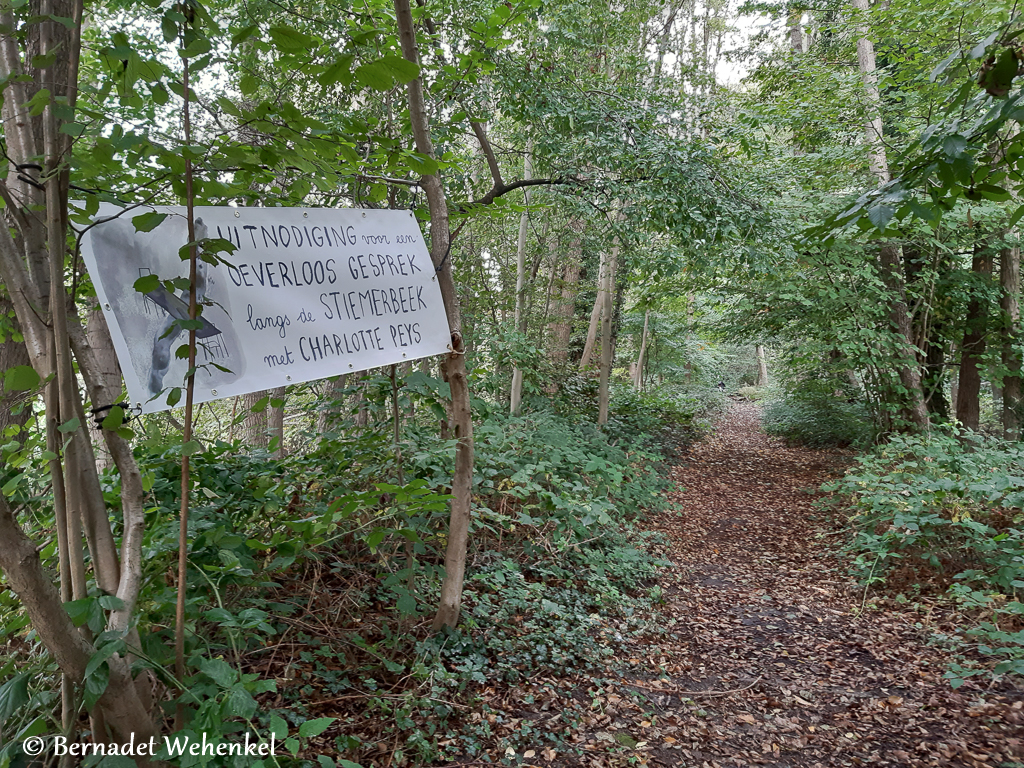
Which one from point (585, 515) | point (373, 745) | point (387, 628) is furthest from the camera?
point (585, 515)

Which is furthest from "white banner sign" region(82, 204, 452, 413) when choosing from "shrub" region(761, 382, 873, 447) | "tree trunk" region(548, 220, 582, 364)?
"shrub" region(761, 382, 873, 447)

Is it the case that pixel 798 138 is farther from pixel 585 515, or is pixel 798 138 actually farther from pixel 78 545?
pixel 78 545

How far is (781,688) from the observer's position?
3.23 metres

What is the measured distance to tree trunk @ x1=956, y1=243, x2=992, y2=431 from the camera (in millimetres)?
8414

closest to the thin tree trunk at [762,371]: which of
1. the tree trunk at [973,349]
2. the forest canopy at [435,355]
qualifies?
the forest canopy at [435,355]

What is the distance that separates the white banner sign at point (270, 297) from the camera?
1.57m

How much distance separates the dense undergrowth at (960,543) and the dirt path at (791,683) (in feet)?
0.84

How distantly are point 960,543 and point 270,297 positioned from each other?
16.8ft

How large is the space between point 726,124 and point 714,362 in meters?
15.4

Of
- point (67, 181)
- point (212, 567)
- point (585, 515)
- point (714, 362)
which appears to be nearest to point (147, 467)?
point (212, 567)

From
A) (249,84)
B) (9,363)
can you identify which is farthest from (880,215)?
(9,363)

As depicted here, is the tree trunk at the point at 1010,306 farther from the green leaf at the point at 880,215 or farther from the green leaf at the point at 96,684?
the green leaf at the point at 96,684

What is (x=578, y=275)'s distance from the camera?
34.2 ft

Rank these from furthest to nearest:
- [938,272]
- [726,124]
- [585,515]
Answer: [938,272], [726,124], [585,515]
